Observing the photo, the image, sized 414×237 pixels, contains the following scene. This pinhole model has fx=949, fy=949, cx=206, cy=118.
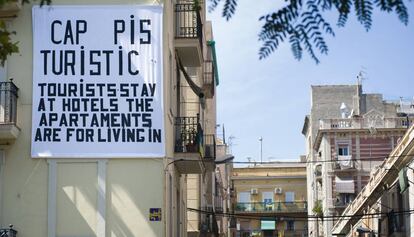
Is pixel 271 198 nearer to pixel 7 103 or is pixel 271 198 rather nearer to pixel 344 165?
pixel 344 165

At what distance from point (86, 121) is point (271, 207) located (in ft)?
239

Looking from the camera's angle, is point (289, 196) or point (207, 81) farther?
point (289, 196)

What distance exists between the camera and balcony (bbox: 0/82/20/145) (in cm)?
2162

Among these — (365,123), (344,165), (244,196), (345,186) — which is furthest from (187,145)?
(244,196)

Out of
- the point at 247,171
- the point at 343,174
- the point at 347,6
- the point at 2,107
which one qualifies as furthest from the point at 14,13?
the point at 247,171

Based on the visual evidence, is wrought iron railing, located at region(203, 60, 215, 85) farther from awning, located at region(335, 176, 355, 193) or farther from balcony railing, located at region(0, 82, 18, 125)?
awning, located at region(335, 176, 355, 193)

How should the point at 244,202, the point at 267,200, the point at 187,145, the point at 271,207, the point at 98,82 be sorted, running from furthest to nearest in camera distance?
1. the point at 244,202
2. the point at 267,200
3. the point at 271,207
4. the point at 187,145
5. the point at 98,82

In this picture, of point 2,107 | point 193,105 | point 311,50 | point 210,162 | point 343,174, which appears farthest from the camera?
point 343,174

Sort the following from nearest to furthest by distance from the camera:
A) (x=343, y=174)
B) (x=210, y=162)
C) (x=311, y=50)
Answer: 1. (x=311, y=50)
2. (x=210, y=162)
3. (x=343, y=174)

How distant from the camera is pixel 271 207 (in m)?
Answer: 93.5

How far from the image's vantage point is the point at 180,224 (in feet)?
92.2

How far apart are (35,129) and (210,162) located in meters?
7.25

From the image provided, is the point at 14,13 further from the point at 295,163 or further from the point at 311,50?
the point at 295,163

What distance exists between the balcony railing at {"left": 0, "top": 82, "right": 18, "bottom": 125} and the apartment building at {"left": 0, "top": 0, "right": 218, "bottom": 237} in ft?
0.08
